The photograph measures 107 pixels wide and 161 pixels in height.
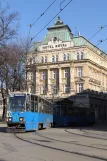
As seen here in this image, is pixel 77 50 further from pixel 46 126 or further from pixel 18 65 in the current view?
pixel 46 126

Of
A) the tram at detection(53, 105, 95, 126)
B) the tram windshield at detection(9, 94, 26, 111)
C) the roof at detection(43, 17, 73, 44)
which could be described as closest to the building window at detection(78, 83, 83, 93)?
the roof at detection(43, 17, 73, 44)

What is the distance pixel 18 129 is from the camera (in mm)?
25719

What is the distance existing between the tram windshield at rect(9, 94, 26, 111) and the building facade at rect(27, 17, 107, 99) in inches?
2102

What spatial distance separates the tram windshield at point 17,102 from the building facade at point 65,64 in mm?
53401

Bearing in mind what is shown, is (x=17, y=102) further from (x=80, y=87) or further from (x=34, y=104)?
(x=80, y=87)

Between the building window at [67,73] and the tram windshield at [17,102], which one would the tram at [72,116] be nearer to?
the tram windshield at [17,102]

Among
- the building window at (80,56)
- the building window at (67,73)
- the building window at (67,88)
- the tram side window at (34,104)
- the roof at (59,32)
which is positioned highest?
the roof at (59,32)

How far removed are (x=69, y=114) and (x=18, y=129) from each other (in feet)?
59.8

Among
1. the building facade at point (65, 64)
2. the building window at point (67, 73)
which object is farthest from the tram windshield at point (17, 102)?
the building window at point (67, 73)

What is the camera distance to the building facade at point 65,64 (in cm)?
8194

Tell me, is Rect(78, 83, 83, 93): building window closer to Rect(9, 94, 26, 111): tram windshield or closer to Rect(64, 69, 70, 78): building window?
Rect(64, 69, 70, 78): building window

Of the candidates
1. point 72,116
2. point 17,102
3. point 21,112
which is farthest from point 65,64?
point 21,112

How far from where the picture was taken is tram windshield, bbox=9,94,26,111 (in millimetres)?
25656

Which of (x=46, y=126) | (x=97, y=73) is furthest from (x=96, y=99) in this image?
(x=46, y=126)
